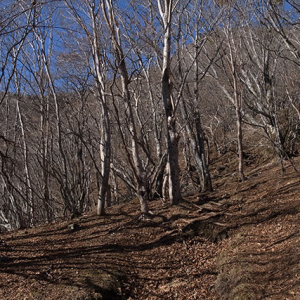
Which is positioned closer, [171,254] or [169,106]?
[171,254]

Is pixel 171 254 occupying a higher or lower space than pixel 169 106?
lower

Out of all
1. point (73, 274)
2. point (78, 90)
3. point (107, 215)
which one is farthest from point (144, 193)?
point (78, 90)

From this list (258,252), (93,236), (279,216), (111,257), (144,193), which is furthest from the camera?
(144,193)

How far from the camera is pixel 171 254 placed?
572cm

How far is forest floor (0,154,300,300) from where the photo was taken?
429 cm

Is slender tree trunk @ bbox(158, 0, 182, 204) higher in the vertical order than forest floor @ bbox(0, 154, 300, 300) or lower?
Result: higher

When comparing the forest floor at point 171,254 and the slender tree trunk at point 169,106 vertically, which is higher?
the slender tree trunk at point 169,106

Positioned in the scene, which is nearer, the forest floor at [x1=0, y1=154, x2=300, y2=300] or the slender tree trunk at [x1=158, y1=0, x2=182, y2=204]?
the forest floor at [x1=0, y1=154, x2=300, y2=300]

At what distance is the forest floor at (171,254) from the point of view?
4.29m

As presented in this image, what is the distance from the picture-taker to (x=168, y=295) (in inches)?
180

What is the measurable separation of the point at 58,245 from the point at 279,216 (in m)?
3.99

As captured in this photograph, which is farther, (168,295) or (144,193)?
(144,193)

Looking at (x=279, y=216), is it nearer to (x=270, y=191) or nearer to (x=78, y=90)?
(x=270, y=191)

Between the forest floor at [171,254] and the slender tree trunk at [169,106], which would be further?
the slender tree trunk at [169,106]
